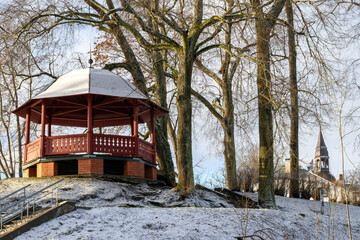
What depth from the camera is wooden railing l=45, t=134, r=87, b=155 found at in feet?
63.0

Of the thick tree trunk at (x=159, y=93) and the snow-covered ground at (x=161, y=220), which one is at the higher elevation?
the thick tree trunk at (x=159, y=93)

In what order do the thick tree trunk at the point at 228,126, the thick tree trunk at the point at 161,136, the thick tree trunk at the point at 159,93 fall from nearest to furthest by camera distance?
the thick tree trunk at the point at 159,93, the thick tree trunk at the point at 228,126, the thick tree trunk at the point at 161,136

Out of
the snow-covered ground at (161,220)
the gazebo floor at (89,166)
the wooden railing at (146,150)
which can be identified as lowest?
the snow-covered ground at (161,220)

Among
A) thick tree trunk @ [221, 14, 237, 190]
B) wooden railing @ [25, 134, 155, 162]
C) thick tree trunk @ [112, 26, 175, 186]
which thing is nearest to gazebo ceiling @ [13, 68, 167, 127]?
thick tree trunk @ [112, 26, 175, 186]

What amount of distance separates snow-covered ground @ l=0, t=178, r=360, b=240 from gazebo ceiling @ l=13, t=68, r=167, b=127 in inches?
155

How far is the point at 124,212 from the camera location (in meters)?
12.6

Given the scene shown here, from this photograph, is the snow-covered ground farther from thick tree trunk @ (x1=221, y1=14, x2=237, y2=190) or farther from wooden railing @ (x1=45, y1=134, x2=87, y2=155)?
thick tree trunk @ (x1=221, y1=14, x2=237, y2=190)

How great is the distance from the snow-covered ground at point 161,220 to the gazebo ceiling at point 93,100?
3.94m

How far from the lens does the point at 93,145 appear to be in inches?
754

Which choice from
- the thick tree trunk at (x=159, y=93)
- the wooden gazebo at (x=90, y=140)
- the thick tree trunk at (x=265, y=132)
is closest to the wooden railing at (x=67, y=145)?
the wooden gazebo at (x=90, y=140)

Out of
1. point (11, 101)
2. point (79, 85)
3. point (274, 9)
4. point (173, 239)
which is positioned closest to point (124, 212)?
point (173, 239)

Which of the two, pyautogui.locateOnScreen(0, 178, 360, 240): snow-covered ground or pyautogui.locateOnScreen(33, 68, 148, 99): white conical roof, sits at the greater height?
pyautogui.locateOnScreen(33, 68, 148, 99): white conical roof

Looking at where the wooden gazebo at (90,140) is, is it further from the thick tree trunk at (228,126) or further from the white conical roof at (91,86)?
the thick tree trunk at (228,126)

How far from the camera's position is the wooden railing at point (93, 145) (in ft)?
63.1
